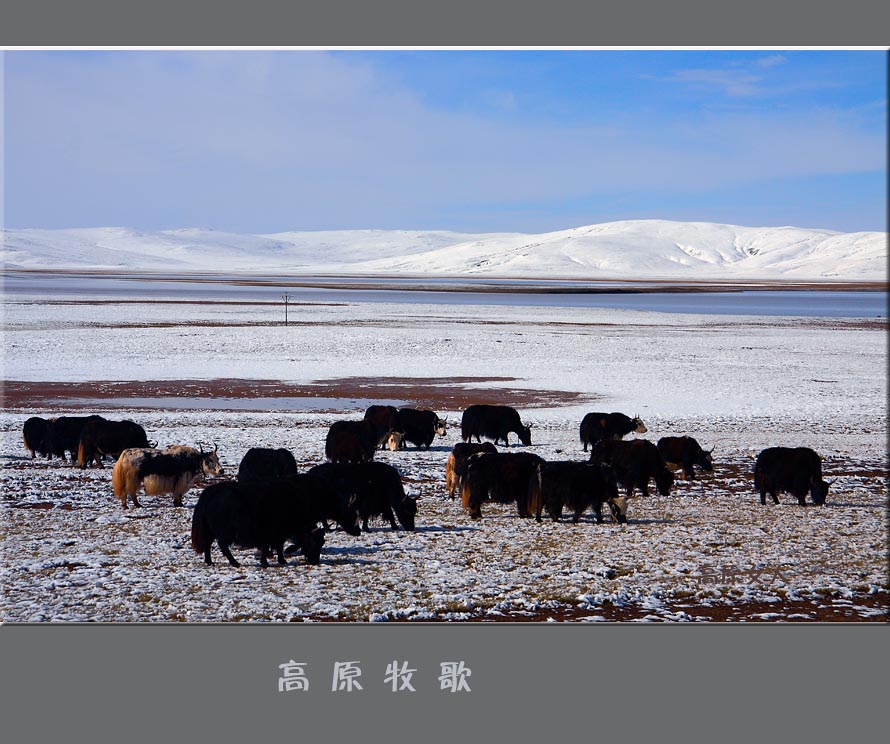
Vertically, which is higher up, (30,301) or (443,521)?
(30,301)

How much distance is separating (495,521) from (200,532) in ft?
10.5

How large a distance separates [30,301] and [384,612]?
4998 centimetres

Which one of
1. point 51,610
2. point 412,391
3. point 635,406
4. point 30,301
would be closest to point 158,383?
point 412,391

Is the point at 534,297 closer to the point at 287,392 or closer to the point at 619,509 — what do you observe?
the point at 287,392

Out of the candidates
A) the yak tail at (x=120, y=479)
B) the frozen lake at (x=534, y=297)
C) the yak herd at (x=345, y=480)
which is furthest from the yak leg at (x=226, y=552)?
the frozen lake at (x=534, y=297)

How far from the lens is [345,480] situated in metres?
9.22

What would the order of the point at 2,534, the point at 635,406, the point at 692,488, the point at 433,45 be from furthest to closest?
the point at 635,406 < the point at 692,488 < the point at 2,534 < the point at 433,45

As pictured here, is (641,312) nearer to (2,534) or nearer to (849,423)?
(849,423)

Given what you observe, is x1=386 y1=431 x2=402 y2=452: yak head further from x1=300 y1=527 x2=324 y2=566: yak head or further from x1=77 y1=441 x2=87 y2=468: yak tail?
x1=300 y1=527 x2=324 y2=566: yak head

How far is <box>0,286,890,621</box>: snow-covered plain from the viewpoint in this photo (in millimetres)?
7152

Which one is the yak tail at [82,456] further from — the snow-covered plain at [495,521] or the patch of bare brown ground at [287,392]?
the patch of bare brown ground at [287,392]

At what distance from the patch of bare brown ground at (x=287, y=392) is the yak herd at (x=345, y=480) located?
6539mm

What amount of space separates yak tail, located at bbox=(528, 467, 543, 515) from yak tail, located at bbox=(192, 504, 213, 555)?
347cm

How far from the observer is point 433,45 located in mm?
7602
